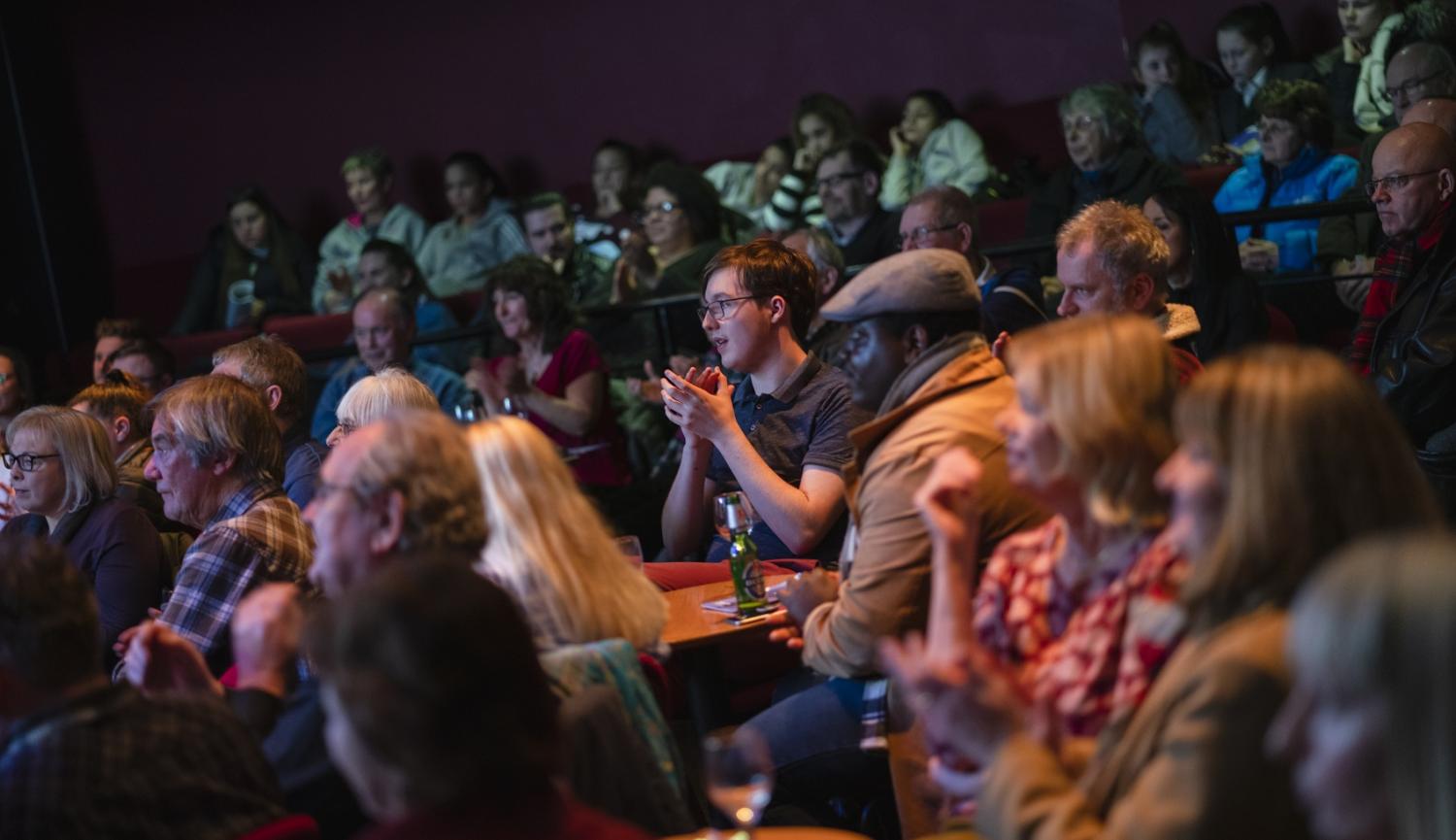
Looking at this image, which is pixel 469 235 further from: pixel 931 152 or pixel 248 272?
pixel 931 152

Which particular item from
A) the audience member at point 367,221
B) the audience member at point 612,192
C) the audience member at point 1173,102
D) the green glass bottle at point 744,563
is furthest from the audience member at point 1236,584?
the audience member at point 367,221

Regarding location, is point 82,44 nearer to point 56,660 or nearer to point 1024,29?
point 1024,29

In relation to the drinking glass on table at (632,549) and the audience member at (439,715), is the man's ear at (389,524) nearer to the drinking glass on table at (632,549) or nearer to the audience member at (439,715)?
the audience member at (439,715)

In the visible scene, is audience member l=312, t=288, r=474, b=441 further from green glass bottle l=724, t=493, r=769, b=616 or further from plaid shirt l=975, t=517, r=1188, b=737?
plaid shirt l=975, t=517, r=1188, b=737

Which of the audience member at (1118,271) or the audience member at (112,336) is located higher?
the audience member at (112,336)

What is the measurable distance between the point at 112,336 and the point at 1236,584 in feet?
17.4

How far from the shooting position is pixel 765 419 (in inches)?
153

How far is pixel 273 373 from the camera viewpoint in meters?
4.35

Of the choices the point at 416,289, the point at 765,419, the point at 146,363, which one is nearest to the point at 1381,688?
the point at 765,419

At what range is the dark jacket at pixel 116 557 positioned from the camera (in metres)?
3.70

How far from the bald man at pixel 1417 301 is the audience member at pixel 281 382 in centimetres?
279

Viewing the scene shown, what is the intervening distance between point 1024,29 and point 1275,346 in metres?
6.32

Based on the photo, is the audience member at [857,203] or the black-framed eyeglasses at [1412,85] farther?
the audience member at [857,203]

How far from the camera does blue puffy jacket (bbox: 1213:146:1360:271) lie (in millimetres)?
5500
